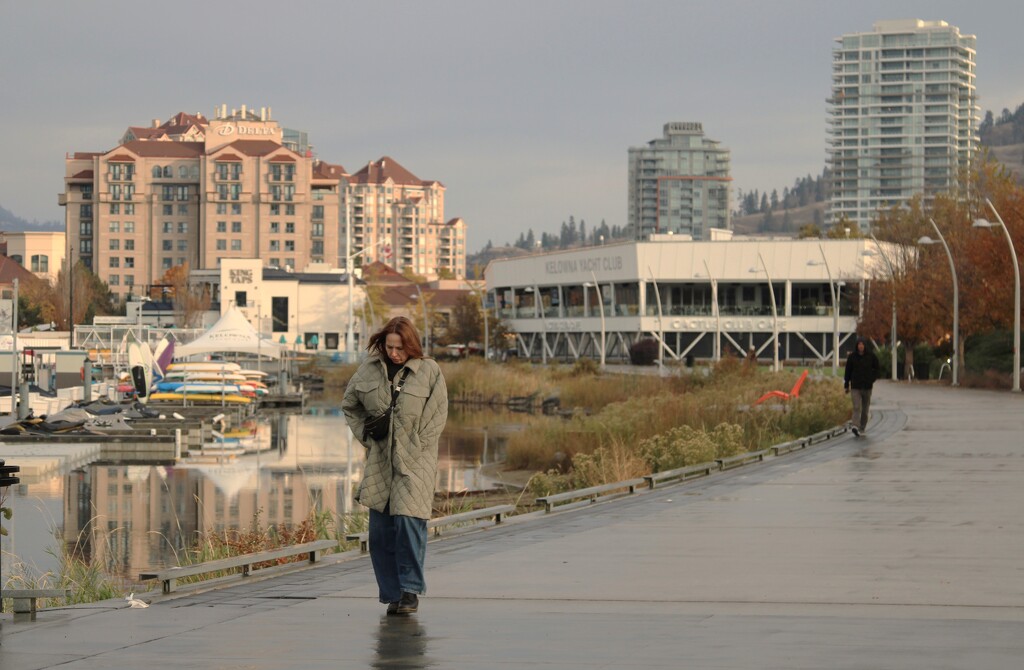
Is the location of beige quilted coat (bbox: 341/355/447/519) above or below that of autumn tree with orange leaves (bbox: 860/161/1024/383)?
below

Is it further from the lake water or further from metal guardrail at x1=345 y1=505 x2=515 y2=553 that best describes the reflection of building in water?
metal guardrail at x1=345 y1=505 x2=515 y2=553

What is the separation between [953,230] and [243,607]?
6787cm

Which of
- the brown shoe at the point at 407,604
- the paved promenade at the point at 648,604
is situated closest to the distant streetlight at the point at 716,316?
the paved promenade at the point at 648,604

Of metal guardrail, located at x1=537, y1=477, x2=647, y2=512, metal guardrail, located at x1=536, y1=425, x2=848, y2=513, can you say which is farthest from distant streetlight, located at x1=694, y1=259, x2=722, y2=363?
metal guardrail, located at x1=537, y1=477, x2=647, y2=512

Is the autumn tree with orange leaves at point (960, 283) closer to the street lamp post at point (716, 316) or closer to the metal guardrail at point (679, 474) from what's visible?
the street lamp post at point (716, 316)

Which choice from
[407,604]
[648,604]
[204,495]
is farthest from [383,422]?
[204,495]

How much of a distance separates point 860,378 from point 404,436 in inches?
788

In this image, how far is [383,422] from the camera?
955cm

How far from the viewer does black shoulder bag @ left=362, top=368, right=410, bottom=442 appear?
955 cm

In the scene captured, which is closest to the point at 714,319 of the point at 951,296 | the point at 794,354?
the point at 794,354

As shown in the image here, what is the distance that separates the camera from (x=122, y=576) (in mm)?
17516

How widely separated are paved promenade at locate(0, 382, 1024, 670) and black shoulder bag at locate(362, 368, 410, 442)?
115 cm

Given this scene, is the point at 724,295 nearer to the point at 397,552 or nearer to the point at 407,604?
the point at 397,552

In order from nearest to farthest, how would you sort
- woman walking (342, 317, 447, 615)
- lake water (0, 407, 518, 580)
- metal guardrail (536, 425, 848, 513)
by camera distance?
woman walking (342, 317, 447, 615), metal guardrail (536, 425, 848, 513), lake water (0, 407, 518, 580)
